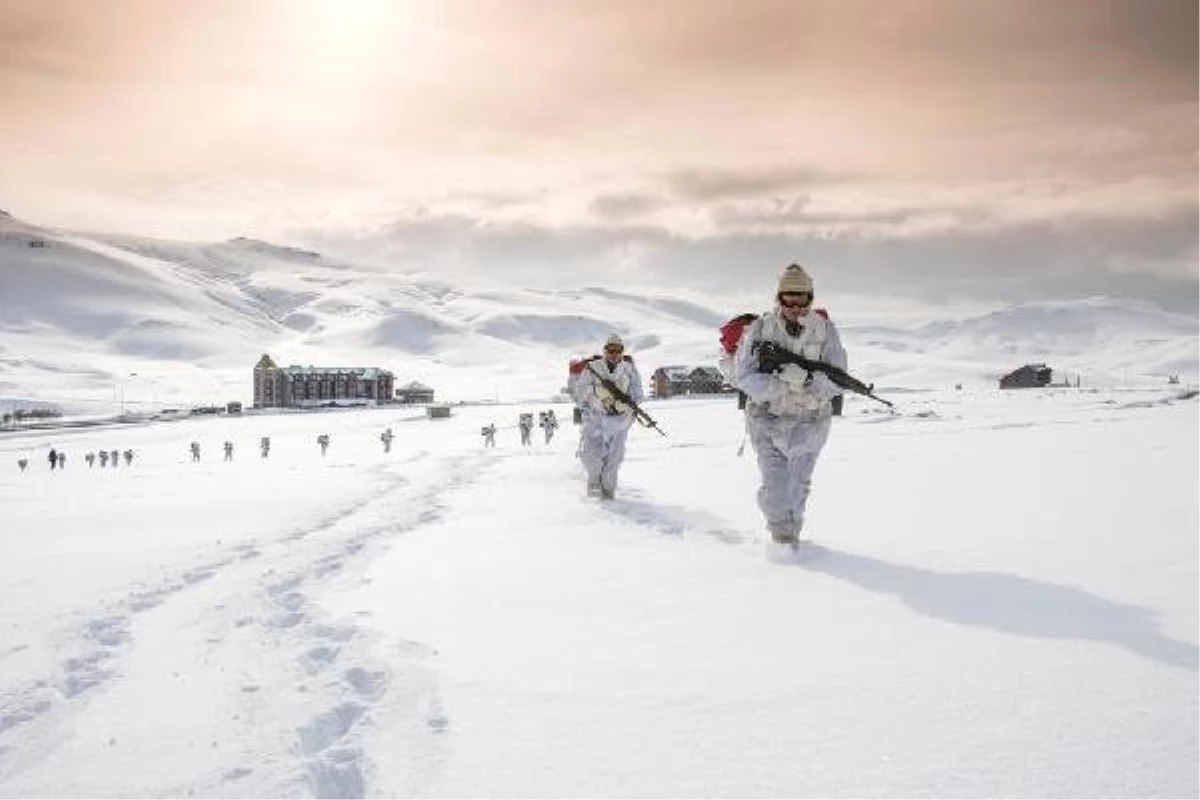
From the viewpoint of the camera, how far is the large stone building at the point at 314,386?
135125mm

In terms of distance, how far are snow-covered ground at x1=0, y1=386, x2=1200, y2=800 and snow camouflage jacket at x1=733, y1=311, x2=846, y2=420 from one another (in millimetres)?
1020

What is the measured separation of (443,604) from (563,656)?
4.43ft

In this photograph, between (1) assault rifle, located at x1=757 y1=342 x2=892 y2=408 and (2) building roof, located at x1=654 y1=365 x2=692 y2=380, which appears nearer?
(1) assault rifle, located at x1=757 y1=342 x2=892 y2=408

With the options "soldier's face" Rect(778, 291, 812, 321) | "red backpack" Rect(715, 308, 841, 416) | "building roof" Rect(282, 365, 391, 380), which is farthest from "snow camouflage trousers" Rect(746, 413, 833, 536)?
"building roof" Rect(282, 365, 391, 380)

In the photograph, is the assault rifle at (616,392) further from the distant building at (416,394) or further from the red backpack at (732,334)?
the distant building at (416,394)

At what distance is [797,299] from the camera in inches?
282

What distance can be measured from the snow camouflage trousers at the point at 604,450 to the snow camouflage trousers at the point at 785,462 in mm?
4407

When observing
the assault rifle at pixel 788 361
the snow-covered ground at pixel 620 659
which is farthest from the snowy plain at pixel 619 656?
the assault rifle at pixel 788 361

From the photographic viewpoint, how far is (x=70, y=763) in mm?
2885

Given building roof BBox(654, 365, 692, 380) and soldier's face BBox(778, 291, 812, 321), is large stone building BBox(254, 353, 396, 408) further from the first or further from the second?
soldier's face BBox(778, 291, 812, 321)

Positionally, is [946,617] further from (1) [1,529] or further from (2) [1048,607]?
(1) [1,529]

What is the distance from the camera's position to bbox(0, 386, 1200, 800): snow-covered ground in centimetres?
266

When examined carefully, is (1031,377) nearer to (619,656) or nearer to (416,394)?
(416,394)

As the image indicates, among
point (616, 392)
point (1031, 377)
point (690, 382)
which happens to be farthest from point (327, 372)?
point (616, 392)
